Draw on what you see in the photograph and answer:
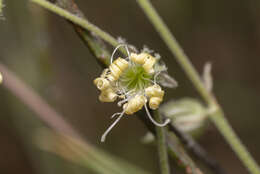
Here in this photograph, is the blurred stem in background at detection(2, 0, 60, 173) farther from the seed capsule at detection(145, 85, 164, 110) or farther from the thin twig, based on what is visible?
the seed capsule at detection(145, 85, 164, 110)

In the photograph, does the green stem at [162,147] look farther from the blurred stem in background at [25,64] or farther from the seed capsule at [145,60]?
the blurred stem in background at [25,64]

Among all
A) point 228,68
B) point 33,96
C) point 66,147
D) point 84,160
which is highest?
point 228,68

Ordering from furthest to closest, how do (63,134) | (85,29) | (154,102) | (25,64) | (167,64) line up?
(167,64), (25,64), (63,134), (85,29), (154,102)

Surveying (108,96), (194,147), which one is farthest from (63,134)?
(108,96)

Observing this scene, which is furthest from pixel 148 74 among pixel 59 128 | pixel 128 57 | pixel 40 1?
pixel 59 128

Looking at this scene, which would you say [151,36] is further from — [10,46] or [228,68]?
[10,46]

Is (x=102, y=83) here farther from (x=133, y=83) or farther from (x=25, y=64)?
(x=25, y=64)
